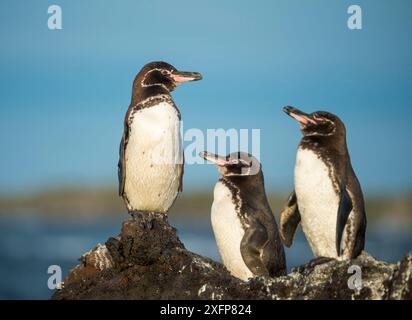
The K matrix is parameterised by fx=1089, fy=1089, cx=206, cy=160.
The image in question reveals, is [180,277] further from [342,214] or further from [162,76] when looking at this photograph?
[162,76]

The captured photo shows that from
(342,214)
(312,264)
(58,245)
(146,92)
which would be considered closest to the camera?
(312,264)

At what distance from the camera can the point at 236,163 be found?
35.2 feet

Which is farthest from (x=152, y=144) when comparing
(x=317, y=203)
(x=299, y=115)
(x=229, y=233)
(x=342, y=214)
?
(x=342, y=214)

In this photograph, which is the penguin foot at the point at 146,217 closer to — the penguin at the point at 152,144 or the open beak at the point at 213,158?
the penguin at the point at 152,144

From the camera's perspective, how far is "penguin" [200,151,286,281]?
1028cm

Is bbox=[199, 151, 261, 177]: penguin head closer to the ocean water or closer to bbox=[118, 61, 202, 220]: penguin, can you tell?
bbox=[118, 61, 202, 220]: penguin

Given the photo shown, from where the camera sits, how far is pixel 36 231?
3472 inches

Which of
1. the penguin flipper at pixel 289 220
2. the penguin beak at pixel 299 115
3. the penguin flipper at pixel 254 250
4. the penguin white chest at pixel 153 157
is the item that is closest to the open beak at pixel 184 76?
the penguin white chest at pixel 153 157

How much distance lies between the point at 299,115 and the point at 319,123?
0.68 ft

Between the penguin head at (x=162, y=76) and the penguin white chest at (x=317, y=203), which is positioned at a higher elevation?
the penguin head at (x=162, y=76)

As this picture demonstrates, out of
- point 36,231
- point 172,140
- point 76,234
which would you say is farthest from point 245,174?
point 36,231

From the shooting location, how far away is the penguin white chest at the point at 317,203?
33.4 feet
